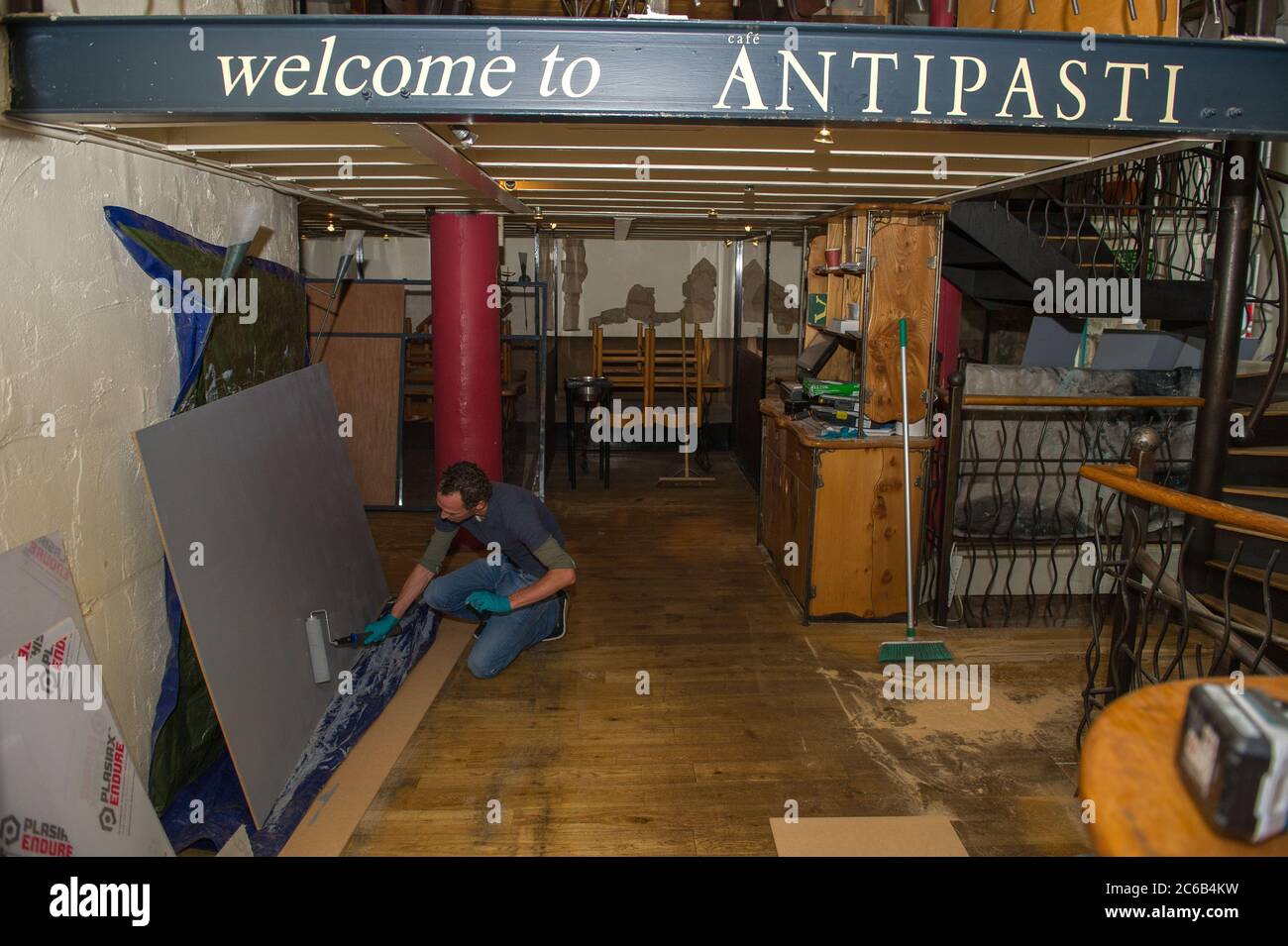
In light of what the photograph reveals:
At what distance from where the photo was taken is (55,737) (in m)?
2.65

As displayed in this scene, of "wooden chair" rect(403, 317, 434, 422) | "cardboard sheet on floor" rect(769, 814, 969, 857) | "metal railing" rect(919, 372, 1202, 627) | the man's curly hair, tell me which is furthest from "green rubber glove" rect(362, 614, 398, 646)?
"wooden chair" rect(403, 317, 434, 422)

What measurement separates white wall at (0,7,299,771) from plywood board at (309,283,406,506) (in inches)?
184

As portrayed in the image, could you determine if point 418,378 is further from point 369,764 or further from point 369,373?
point 369,764

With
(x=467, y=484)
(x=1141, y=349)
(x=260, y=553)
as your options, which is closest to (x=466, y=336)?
(x=467, y=484)

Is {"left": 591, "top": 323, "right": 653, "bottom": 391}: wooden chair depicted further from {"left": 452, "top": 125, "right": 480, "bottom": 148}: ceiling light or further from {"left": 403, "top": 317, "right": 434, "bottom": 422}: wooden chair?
{"left": 452, "top": 125, "right": 480, "bottom": 148}: ceiling light

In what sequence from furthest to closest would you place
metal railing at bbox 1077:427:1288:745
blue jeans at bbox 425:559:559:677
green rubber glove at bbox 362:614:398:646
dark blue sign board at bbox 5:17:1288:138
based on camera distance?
blue jeans at bbox 425:559:559:677 < green rubber glove at bbox 362:614:398:646 < metal railing at bbox 1077:427:1288:745 < dark blue sign board at bbox 5:17:1288:138

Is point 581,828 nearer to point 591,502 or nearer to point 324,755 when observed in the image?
point 324,755

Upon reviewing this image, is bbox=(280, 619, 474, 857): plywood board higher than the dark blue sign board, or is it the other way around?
the dark blue sign board

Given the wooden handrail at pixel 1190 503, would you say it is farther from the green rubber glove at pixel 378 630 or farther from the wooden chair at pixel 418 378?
the wooden chair at pixel 418 378

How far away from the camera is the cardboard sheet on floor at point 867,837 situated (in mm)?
3559

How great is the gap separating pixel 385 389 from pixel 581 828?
6017 millimetres

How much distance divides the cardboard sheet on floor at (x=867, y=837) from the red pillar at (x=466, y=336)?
4.50 metres

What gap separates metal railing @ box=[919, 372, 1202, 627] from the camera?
6.37m
